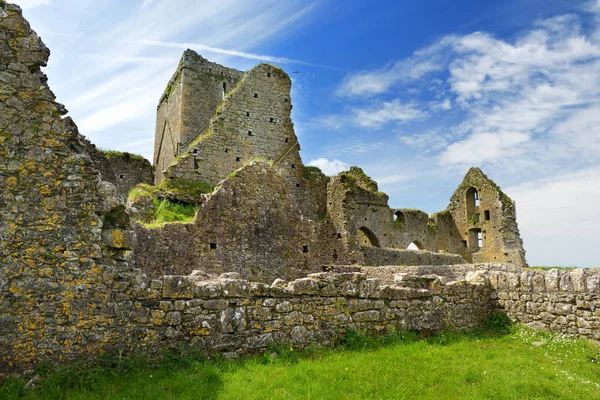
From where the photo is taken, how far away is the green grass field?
5840 millimetres

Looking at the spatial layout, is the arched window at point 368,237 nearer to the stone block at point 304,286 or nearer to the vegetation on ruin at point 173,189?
the vegetation on ruin at point 173,189

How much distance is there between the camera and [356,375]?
6633 millimetres

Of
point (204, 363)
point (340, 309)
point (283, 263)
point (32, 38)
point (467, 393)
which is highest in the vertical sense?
point (32, 38)

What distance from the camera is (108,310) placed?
6.49 meters

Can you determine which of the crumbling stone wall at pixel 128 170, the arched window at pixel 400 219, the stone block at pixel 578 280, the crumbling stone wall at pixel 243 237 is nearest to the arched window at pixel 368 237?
the arched window at pixel 400 219

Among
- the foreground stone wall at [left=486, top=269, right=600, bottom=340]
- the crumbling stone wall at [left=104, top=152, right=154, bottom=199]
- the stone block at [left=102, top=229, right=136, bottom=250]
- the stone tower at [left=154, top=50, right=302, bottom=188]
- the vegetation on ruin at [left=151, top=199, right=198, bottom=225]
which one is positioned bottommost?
Result: the foreground stone wall at [left=486, top=269, right=600, bottom=340]

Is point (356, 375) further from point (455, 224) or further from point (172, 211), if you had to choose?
point (455, 224)

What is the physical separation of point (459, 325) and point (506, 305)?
4.76ft

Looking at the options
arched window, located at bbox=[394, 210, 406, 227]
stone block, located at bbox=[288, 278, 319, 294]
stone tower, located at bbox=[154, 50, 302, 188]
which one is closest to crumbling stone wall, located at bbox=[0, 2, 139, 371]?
stone block, located at bbox=[288, 278, 319, 294]

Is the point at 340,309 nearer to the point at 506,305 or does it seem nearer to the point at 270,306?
the point at 270,306

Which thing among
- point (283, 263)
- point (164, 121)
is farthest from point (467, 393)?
point (164, 121)

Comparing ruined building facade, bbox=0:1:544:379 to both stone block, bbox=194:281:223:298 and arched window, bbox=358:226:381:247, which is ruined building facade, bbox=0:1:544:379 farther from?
arched window, bbox=358:226:381:247

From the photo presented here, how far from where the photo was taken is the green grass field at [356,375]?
5.84 metres

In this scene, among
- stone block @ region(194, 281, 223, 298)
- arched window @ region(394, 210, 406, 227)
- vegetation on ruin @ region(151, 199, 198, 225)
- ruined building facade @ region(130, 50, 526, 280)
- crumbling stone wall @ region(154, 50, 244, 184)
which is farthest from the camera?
arched window @ region(394, 210, 406, 227)
